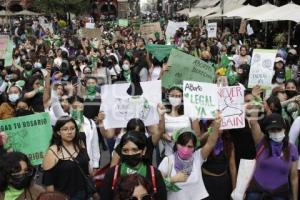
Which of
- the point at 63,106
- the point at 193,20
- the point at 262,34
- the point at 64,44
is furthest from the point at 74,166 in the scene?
the point at 193,20

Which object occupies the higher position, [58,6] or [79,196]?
[58,6]

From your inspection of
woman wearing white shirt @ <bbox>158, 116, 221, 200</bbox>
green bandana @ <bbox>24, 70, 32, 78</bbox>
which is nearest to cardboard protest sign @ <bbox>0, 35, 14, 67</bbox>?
green bandana @ <bbox>24, 70, 32, 78</bbox>

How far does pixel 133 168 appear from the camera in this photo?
4.14 meters

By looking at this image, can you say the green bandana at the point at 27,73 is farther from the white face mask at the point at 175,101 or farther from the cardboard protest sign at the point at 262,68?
the white face mask at the point at 175,101

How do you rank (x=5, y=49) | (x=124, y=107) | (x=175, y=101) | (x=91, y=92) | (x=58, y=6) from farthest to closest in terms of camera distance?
(x=58, y=6) < (x=5, y=49) < (x=91, y=92) < (x=124, y=107) < (x=175, y=101)

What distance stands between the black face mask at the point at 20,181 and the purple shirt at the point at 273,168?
6.53ft

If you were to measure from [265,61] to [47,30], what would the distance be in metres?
17.9

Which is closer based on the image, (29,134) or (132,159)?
(132,159)

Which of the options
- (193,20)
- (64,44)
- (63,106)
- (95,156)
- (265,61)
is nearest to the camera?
(95,156)

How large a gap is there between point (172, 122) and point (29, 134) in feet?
4.73

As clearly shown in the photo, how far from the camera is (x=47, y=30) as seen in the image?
2631 centimetres

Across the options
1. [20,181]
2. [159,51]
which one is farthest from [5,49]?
[20,181]

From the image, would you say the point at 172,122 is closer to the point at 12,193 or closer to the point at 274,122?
the point at 274,122

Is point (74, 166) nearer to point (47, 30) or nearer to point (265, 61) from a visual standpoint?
point (265, 61)
